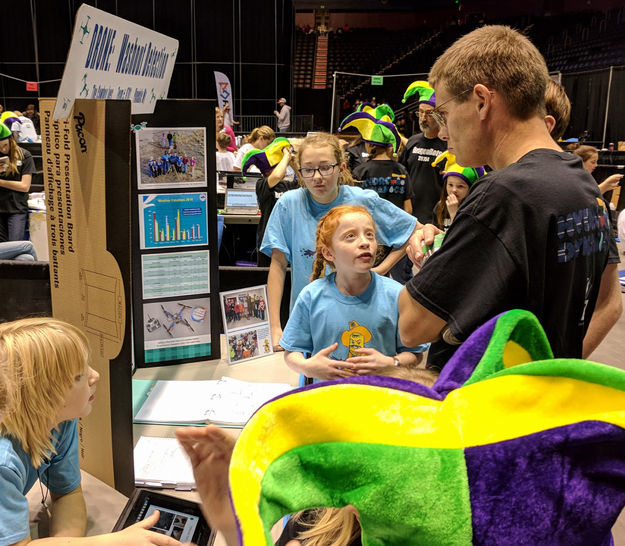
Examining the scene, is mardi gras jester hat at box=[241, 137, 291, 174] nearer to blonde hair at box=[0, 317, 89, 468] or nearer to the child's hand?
the child's hand

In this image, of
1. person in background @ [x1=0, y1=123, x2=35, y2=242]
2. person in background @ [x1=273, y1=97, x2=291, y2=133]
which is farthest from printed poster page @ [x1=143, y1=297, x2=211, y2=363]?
person in background @ [x1=273, y1=97, x2=291, y2=133]

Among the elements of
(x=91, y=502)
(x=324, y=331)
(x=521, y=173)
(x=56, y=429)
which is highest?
(x=521, y=173)

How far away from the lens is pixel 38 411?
48.4 inches

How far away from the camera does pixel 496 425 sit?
0.52 metres

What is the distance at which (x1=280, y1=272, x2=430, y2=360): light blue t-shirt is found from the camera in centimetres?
179

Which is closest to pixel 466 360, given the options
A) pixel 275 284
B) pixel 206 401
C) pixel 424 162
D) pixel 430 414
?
pixel 430 414

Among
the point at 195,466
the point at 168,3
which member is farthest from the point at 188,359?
the point at 168,3

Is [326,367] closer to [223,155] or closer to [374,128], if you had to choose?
[374,128]

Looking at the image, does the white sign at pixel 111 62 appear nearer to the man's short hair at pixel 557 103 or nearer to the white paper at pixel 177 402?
the white paper at pixel 177 402

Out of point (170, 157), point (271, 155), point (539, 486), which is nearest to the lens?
point (539, 486)

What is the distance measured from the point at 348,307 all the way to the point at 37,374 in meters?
0.92

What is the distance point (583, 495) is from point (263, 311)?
1923 mm

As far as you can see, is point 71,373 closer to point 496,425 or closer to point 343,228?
point 343,228

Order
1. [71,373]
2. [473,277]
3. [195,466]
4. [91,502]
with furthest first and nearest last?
[91,502] < [71,373] < [473,277] < [195,466]
